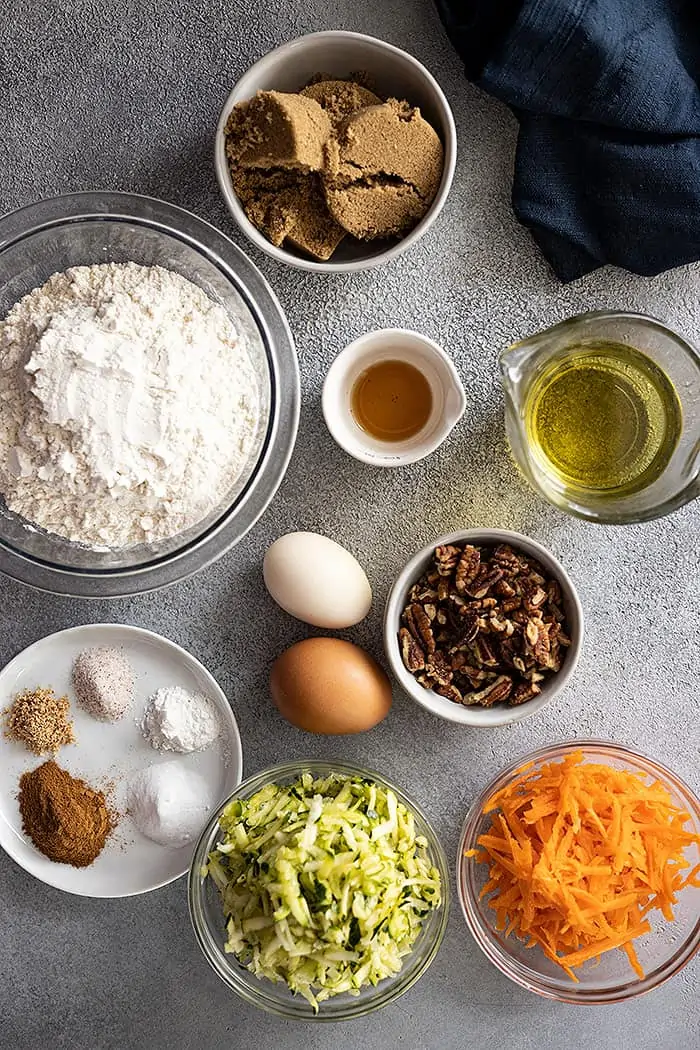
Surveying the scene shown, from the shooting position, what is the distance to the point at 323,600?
1.33m

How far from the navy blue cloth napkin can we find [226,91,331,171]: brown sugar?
0.90 feet

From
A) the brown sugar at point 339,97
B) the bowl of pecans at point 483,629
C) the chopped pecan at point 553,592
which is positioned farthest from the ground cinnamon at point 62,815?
the brown sugar at point 339,97

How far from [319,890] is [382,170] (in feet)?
3.36

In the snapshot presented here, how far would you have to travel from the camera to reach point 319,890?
45.5 inches

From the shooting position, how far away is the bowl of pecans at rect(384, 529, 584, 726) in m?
1.34

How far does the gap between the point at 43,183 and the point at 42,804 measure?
1.02 m

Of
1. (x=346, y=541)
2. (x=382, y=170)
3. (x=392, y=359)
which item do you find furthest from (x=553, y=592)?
(x=382, y=170)

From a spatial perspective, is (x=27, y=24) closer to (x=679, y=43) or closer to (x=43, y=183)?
(x=43, y=183)

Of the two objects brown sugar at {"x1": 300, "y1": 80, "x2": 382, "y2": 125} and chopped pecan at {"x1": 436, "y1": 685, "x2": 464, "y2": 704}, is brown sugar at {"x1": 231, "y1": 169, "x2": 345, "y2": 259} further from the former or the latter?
chopped pecan at {"x1": 436, "y1": 685, "x2": 464, "y2": 704}

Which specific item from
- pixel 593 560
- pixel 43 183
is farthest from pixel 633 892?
pixel 43 183

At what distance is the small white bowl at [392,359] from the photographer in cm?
136

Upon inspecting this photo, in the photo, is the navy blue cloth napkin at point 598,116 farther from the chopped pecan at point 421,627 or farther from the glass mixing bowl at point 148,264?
the chopped pecan at point 421,627

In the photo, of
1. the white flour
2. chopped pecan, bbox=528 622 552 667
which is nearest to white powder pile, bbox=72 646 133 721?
the white flour

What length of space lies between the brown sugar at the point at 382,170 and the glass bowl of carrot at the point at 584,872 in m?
0.87
